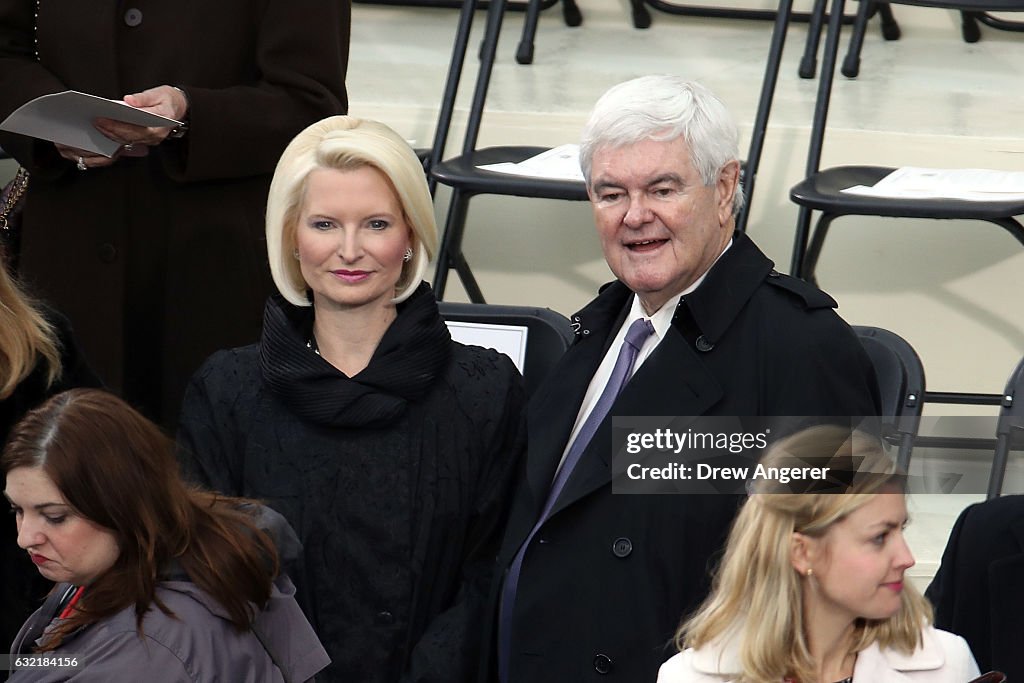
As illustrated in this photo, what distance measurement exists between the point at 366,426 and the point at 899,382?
0.90 m

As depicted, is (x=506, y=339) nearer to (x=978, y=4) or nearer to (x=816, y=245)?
(x=816, y=245)

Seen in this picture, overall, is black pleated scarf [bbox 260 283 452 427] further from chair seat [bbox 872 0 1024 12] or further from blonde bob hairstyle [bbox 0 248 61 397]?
chair seat [bbox 872 0 1024 12]

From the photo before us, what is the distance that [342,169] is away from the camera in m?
2.27

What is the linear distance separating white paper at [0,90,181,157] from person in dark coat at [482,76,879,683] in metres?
0.78

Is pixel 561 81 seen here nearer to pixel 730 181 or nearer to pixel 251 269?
pixel 251 269

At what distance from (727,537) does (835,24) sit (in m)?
2.37

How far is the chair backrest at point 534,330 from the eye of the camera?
284cm

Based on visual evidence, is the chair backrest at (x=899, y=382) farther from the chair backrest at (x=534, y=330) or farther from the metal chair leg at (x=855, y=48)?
the metal chair leg at (x=855, y=48)

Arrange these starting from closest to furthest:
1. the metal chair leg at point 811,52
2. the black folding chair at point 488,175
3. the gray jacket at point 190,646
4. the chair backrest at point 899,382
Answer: the gray jacket at point 190,646 → the chair backrest at point 899,382 → the black folding chair at point 488,175 → the metal chair leg at point 811,52

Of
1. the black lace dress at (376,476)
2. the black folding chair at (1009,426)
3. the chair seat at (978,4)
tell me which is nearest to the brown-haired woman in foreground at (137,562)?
the black lace dress at (376,476)

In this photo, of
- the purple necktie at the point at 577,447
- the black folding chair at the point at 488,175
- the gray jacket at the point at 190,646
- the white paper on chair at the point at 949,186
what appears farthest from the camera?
the black folding chair at the point at 488,175

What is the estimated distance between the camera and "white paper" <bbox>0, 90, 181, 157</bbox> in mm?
2449

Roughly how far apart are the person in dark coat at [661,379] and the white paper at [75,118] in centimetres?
78

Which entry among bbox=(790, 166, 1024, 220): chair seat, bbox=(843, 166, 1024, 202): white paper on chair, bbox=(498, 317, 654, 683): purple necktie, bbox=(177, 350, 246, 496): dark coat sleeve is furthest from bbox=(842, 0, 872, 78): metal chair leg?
bbox=(177, 350, 246, 496): dark coat sleeve
